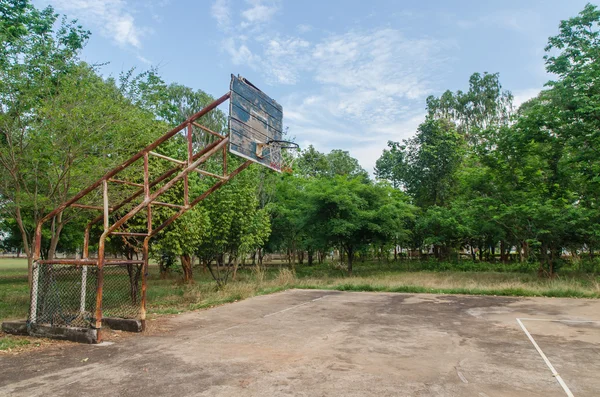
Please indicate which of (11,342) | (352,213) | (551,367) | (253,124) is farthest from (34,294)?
(352,213)

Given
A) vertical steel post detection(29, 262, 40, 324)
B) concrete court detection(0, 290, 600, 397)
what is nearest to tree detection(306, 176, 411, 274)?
concrete court detection(0, 290, 600, 397)

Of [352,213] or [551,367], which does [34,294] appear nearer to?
[551,367]

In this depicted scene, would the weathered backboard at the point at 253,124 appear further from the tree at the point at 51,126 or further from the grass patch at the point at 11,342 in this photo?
the grass patch at the point at 11,342

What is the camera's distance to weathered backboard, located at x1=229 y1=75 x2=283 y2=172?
7867mm

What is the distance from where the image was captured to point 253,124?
27.8 feet

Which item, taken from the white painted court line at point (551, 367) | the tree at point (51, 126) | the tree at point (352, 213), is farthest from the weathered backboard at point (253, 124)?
the tree at point (352, 213)

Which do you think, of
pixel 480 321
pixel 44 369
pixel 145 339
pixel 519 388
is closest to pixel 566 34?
pixel 480 321

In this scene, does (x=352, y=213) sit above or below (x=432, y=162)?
below

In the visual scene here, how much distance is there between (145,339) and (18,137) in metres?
5.55

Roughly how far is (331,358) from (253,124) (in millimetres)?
4764

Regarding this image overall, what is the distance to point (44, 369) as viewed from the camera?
582 centimetres

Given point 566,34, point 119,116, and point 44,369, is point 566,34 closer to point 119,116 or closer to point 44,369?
point 119,116

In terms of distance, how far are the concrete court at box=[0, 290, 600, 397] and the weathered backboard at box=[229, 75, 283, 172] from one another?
365 cm

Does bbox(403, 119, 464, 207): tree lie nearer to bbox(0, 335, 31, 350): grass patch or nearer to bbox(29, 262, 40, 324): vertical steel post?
bbox(29, 262, 40, 324): vertical steel post
